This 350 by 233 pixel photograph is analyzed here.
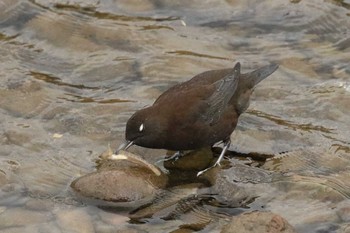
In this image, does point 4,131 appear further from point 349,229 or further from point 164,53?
point 349,229

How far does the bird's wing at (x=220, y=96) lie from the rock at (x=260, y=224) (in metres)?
1.43

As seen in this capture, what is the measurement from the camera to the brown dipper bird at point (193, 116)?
276 inches

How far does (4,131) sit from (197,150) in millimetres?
1539

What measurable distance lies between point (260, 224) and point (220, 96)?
1.81 meters

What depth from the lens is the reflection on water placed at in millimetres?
6551

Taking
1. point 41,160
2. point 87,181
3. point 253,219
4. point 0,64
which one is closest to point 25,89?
point 0,64

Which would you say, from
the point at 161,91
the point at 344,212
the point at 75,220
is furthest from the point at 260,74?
the point at 75,220

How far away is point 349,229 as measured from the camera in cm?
617

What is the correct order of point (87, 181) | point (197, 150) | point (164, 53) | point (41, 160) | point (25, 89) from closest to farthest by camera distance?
point (87, 181) → point (41, 160) → point (197, 150) → point (25, 89) → point (164, 53)

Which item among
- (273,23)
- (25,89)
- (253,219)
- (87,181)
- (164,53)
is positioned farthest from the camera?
(273,23)

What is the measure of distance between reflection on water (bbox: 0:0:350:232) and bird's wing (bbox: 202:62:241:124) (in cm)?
38

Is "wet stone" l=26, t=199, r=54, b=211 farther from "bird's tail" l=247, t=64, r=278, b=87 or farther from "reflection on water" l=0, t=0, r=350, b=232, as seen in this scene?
"bird's tail" l=247, t=64, r=278, b=87

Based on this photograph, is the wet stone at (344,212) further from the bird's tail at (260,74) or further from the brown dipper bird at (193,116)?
the bird's tail at (260,74)

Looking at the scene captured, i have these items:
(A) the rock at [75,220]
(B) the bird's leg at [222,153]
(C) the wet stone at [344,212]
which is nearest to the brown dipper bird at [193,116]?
(B) the bird's leg at [222,153]
